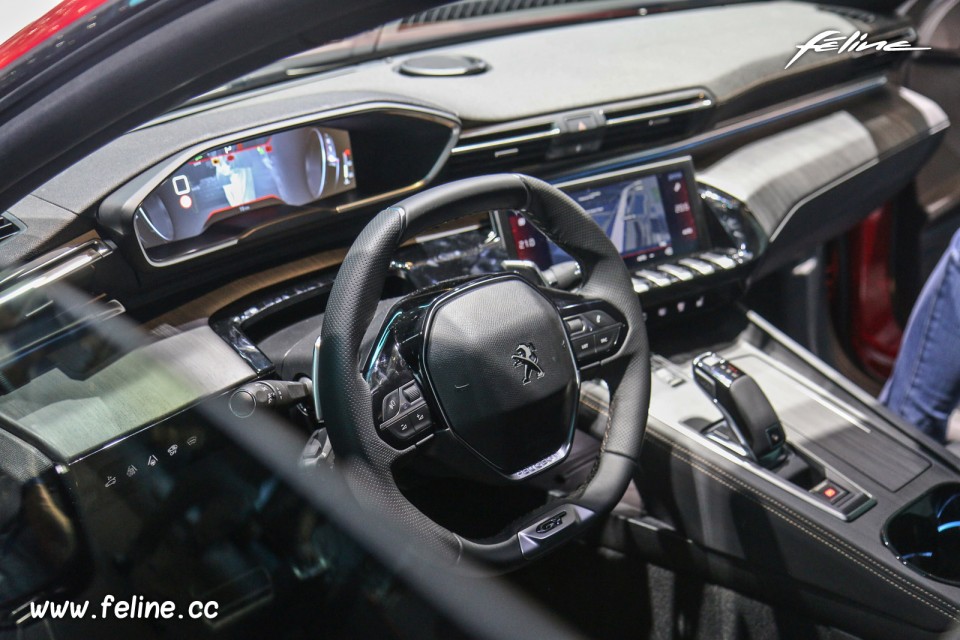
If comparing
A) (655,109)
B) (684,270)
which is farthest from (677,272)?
(655,109)

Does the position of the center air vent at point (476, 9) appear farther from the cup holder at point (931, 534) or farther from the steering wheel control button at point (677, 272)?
the cup holder at point (931, 534)

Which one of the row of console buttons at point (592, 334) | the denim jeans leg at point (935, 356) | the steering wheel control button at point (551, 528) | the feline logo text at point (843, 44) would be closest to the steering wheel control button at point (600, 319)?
the row of console buttons at point (592, 334)

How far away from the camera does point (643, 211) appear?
1.89 meters

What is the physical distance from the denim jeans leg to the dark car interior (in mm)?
129

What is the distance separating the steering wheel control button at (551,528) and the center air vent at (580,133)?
74 centimetres

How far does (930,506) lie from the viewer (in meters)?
1.63

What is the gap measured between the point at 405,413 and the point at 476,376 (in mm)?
104

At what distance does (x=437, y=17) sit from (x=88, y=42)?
1.53 m

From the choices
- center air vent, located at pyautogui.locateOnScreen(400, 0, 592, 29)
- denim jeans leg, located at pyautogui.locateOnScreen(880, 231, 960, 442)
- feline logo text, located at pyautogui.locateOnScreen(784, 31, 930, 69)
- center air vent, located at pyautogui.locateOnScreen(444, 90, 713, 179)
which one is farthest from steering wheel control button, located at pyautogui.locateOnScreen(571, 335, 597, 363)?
feline logo text, located at pyautogui.locateOnScreen(784, 31, 930, 69)

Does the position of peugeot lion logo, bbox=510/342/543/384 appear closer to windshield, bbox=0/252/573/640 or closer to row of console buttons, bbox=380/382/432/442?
row of console buttons, bbox=380/382/432/442

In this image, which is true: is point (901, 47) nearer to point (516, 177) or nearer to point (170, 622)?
point (516, 177)

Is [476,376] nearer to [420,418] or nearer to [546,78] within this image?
[420,418]

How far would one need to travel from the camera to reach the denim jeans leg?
1827 mm

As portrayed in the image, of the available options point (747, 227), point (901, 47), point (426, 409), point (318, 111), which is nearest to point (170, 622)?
point (426, 409)
